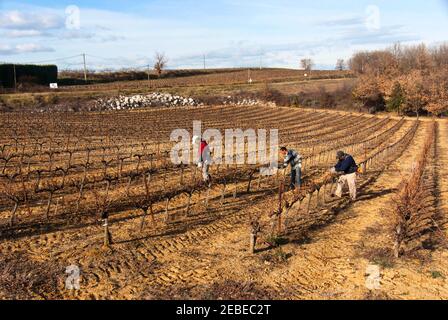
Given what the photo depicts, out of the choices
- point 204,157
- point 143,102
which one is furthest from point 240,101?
point 204,157

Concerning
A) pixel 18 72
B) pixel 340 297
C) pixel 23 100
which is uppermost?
pixel 18 72

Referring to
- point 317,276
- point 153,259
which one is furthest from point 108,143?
point 317,276

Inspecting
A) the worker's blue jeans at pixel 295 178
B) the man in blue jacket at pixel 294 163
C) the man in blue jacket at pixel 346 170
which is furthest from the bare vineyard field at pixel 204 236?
the man in blue jacket at pixel 294 163

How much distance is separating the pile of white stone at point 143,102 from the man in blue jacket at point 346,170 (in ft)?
96.0

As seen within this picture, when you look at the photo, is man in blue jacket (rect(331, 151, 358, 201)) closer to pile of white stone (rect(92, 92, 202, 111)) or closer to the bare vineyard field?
the bare vineyard field

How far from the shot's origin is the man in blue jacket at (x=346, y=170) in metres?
11.6

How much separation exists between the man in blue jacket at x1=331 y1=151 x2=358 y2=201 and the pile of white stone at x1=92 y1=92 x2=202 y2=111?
96.0 feet

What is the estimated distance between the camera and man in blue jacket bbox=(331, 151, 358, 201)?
458 inches

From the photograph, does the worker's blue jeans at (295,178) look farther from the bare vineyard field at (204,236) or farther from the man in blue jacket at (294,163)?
the bare vineyard field at (204,236)

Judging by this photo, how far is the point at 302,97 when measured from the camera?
5084cm

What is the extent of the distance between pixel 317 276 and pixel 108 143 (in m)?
14.7

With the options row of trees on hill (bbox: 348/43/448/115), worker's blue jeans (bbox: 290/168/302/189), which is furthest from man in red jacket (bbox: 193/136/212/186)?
row of trees on hill (bbox: 348/43/448/115)

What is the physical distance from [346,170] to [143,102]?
32.9m
